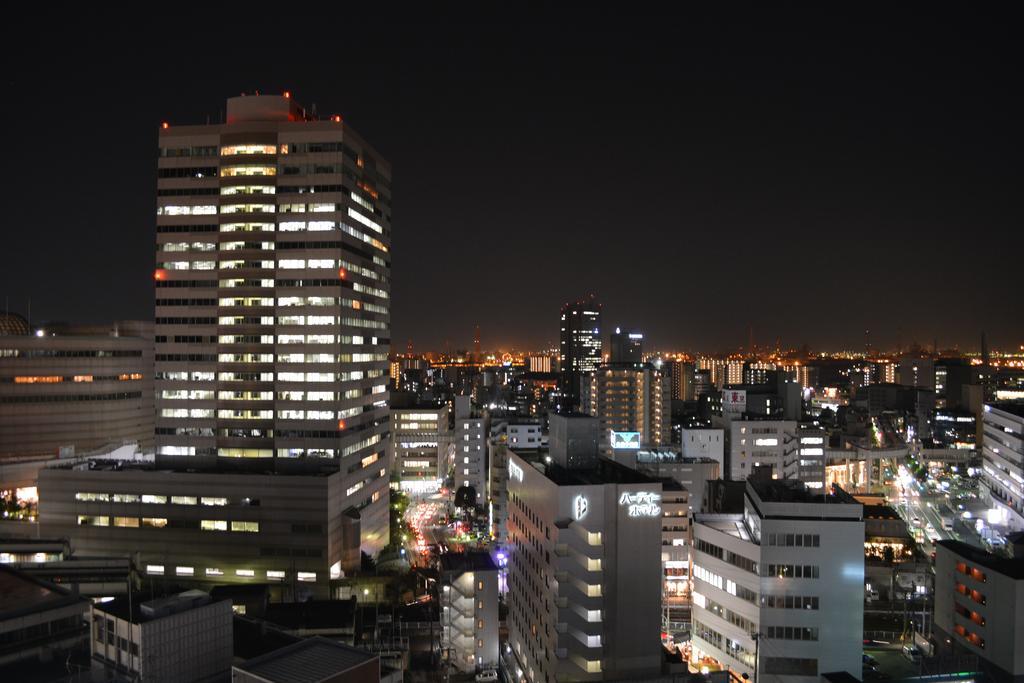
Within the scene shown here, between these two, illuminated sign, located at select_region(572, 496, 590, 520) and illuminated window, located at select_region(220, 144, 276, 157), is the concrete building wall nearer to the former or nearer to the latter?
illuminated sign, located at select_region(572, 496, 590, 520)

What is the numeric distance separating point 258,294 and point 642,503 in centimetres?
3381

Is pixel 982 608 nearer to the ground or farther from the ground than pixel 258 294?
nearer to the ground

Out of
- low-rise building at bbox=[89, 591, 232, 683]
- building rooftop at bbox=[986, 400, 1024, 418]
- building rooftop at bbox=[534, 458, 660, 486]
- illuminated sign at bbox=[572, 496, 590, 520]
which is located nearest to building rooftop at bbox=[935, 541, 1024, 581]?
building rooftop at bbox=[534, 458, 660, 486]

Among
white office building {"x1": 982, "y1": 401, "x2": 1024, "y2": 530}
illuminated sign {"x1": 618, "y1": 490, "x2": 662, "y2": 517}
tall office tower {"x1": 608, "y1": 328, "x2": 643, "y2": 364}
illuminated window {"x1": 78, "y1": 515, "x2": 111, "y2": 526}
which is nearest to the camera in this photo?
illuminated sign {"x1": 618, "y1": 490, "x2": 662, "y2": 517}

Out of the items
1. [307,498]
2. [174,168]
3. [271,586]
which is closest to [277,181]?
[174,168]

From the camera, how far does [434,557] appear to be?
53.1 m

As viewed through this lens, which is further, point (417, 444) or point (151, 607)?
point (417, 444)

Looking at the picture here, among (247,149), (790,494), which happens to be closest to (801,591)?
(790,494)

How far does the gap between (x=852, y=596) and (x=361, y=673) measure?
20937 mm

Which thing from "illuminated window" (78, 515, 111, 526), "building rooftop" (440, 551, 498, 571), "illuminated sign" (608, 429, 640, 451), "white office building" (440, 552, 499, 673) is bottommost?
"white office building" (440, 552, 499, 673)

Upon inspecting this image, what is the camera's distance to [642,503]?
93.1 ft

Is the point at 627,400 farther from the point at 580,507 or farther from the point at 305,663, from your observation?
the point at 305,663

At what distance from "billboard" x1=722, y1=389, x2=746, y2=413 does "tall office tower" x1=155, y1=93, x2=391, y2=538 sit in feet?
132

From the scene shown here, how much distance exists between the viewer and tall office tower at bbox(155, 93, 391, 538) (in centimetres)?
4934
